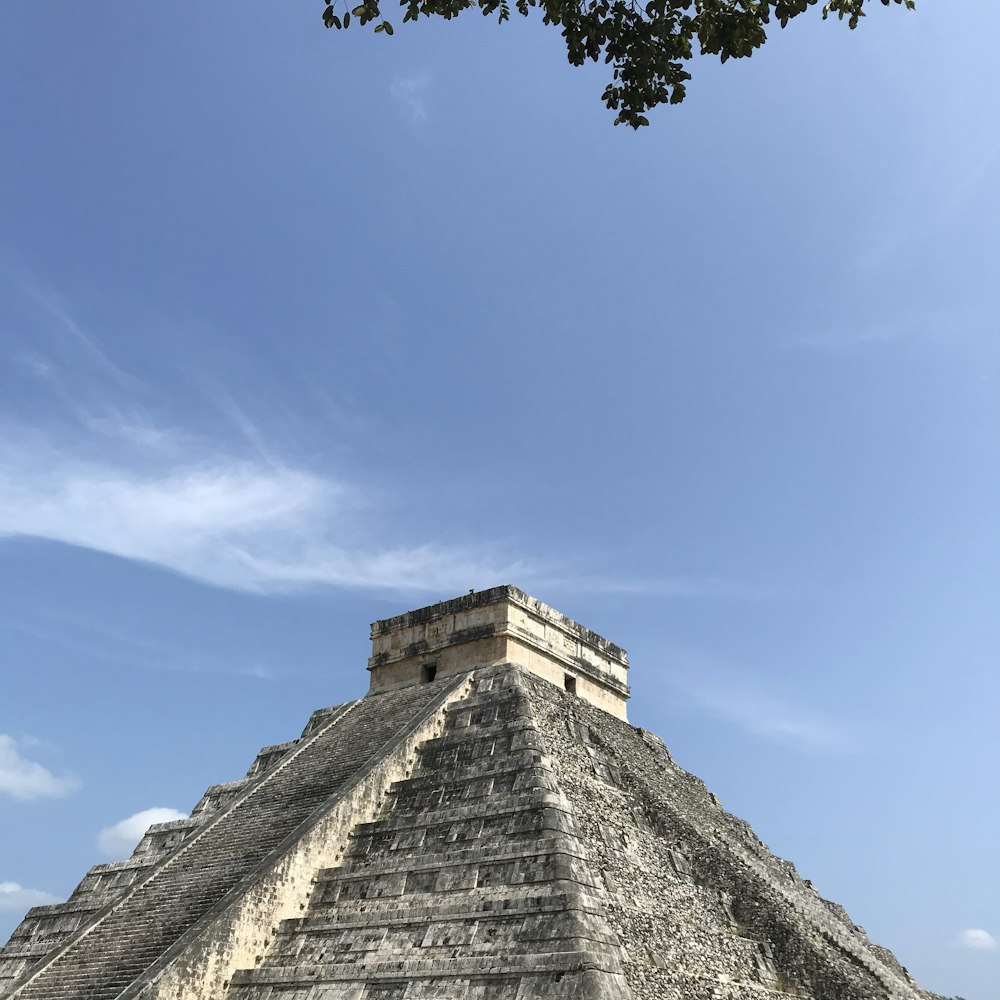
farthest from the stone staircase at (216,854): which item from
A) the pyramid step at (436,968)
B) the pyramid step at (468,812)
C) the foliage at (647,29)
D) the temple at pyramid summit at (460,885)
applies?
the foliage at (647,29)

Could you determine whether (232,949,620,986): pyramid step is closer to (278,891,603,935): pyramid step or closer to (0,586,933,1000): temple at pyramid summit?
(0,586,933,1000): temple at pyramid summit

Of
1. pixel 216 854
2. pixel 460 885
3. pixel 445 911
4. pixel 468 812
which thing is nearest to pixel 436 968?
pixel 445 911

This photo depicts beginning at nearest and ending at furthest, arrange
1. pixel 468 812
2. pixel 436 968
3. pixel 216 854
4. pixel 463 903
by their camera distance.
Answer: pixel 436 968 → pixel 463 903 → pixel 468 812 → pixel 216 854

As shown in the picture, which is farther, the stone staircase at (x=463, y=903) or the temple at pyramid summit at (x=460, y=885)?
the temple at pyramid summit at (x=460, y=885)

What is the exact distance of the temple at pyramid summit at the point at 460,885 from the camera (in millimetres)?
9570

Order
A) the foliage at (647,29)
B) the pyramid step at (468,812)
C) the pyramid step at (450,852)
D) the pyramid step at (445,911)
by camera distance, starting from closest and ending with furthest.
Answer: the foliage at (647,29)
the pyramid step at (445,911)
the pyramid step at (450,852)
the pyramid step at (468,812)

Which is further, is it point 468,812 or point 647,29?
point 468,812

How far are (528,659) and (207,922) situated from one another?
688cm

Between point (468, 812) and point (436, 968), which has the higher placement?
point (468, 812)

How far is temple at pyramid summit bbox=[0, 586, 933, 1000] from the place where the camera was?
9570 mm

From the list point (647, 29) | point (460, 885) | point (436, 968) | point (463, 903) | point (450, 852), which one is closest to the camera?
point (647, 29)

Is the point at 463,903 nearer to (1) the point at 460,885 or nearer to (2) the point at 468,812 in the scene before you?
(1) the point at 460,885

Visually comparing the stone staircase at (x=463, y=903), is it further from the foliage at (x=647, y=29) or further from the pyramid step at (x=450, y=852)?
the foliage at (x=647, y=29)

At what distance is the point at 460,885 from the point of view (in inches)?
407
